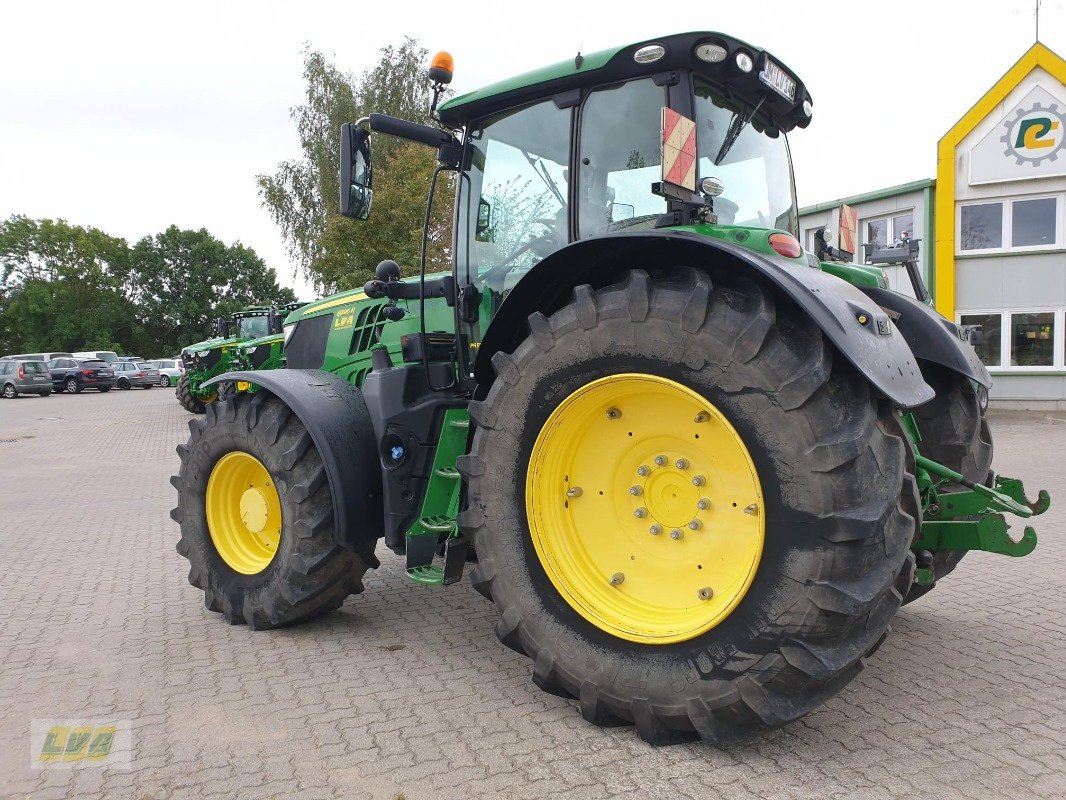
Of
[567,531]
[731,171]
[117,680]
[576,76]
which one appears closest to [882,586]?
[567,531]

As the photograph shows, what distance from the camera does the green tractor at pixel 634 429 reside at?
264cm

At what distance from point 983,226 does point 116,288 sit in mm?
63160

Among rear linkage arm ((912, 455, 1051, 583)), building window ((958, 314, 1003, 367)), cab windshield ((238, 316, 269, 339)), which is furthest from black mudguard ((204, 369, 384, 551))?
cab windshield ((238, 316, 269, 339))

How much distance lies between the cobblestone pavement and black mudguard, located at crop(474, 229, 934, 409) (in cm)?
125

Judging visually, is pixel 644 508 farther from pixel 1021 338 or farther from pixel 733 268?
pixel 1021 338

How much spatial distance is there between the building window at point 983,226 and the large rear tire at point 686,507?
1815cm

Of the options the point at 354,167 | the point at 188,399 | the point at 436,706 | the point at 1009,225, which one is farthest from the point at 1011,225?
the point at 188,399

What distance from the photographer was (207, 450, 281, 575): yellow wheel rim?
176 inches

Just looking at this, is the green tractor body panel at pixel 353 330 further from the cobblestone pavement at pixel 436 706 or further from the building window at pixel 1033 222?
the building window at pixel 1033 222

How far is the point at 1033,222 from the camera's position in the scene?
1795 centimetres

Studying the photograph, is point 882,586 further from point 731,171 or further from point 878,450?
point 731,171

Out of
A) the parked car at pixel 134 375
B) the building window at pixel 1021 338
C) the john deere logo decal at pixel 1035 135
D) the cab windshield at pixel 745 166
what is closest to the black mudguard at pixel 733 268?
the cab windshield at pixel 745 166

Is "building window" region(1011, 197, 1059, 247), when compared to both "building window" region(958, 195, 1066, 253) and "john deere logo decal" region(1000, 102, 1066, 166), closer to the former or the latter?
"building window" region(958, 195, 1066, 253)

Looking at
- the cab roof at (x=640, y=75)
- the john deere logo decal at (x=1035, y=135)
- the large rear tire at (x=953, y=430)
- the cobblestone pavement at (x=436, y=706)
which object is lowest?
the cobblestone pavement at (x=436, y=706)
